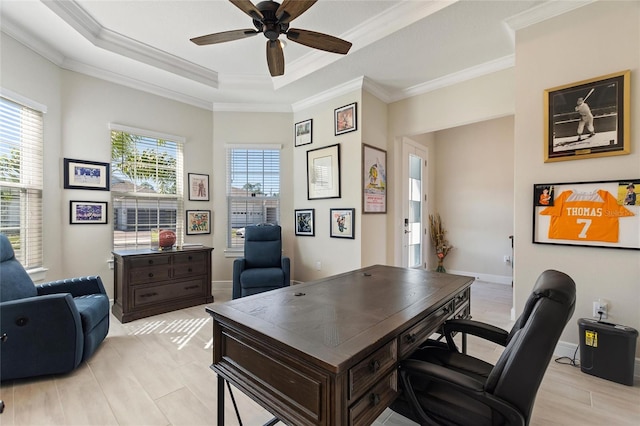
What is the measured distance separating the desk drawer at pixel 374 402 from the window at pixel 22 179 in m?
3.79

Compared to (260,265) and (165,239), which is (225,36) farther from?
(260,265)

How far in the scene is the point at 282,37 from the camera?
321 cm

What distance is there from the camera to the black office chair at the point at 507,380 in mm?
961

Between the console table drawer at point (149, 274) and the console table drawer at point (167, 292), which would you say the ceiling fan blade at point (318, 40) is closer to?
the console table drawer at point (149, 274)

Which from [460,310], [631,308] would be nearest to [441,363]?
[460,310]

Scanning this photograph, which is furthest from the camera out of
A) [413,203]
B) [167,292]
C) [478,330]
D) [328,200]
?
[413,203]

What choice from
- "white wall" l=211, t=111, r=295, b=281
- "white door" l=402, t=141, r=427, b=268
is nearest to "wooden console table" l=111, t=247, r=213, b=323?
"white wall" l=211, t=111, r=295, b=281

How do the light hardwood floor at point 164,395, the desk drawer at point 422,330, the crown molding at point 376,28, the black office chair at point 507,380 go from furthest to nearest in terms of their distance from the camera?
the crown molding at point 376,28 → the light hardwood floor at point 164,395 → the desk drawer at point 422,330 → the black office chair at point 507,380

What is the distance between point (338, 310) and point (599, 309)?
7.69ft

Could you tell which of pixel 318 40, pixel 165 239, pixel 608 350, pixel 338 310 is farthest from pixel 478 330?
pixel 165 239

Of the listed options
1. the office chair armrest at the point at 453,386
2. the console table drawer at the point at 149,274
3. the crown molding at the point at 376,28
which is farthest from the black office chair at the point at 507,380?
the console table drawer at the point at 149,274

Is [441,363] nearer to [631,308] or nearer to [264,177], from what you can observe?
[631,308]

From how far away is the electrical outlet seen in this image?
228 centimetres

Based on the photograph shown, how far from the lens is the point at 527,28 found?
2.61 metres
